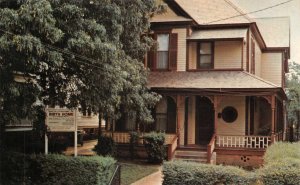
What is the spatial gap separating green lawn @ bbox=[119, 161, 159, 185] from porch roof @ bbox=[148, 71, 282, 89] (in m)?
4.43

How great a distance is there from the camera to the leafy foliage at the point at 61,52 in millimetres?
12391

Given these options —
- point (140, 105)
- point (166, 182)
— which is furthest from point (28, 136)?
point (166, 182)

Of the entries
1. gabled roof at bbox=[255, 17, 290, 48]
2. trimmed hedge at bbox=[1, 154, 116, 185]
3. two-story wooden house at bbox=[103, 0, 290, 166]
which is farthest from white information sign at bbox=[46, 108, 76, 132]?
gabled roof at bbox=[255, 17, 290, 48]

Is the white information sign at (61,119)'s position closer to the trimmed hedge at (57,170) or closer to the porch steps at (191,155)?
the trimmed hedge at (57,170)

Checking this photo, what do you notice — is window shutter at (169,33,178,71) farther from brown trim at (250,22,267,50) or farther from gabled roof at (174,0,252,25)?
brown trim at (250,22,267,50)

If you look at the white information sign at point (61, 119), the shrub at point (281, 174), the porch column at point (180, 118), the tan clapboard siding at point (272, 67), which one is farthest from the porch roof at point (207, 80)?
the shrub at point (281, 174)

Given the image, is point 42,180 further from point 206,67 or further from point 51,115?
point 206,67

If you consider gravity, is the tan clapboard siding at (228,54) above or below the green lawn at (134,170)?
above

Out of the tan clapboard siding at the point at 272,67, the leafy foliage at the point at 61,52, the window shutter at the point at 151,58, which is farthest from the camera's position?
the tan clapboard siding at the point at 272,67

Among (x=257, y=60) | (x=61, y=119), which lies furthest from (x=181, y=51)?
(x=61, y=119)

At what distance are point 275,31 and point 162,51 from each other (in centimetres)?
1328

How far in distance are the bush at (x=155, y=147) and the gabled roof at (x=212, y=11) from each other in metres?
7.96

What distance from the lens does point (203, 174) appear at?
479 inches

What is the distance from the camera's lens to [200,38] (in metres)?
25.5
